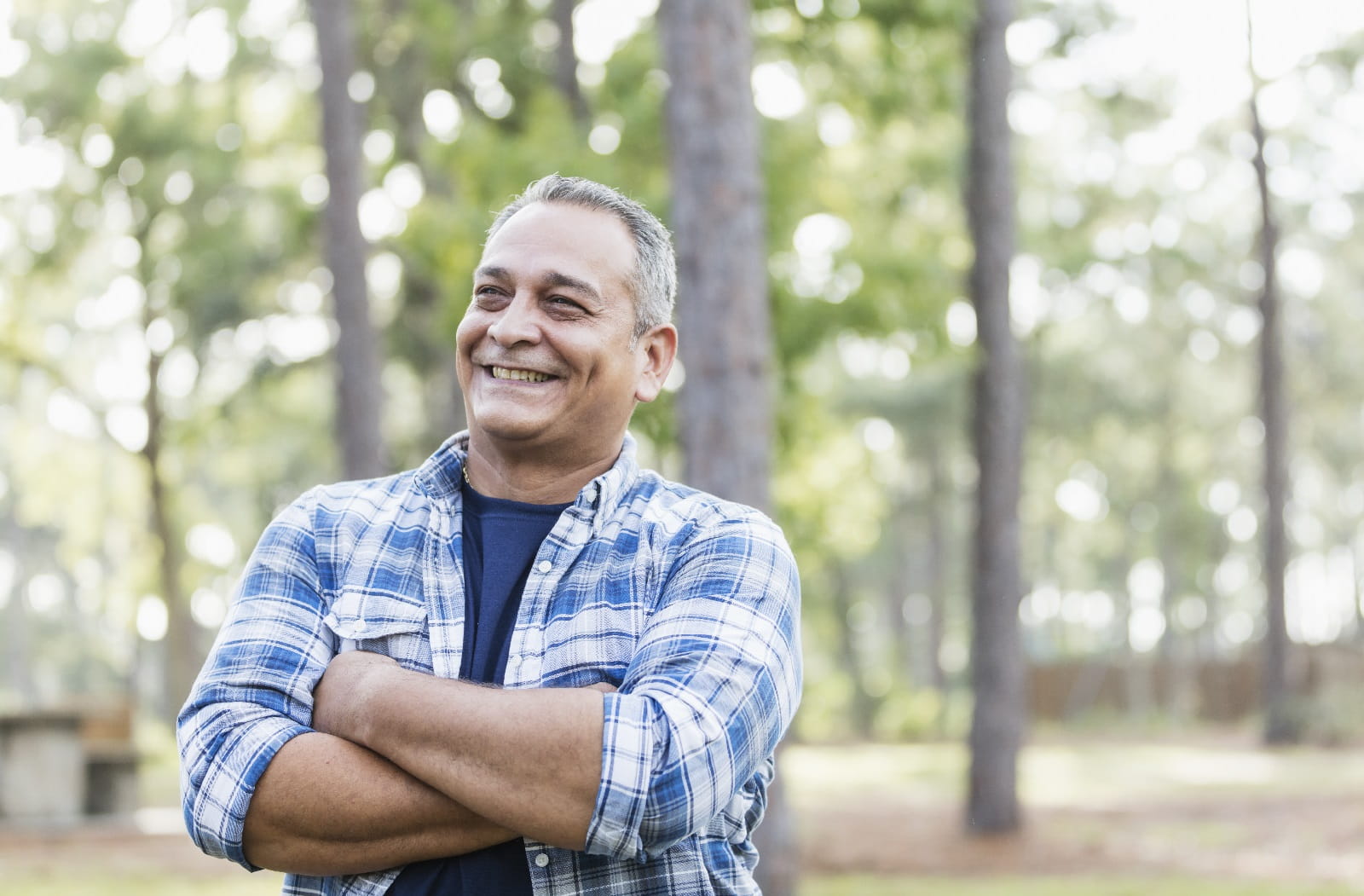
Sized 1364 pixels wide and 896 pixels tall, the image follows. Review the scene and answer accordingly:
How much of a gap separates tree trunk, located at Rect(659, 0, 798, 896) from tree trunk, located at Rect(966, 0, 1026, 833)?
7.02 meters

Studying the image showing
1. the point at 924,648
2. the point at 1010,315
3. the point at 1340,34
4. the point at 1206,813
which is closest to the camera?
the point at 1010,315

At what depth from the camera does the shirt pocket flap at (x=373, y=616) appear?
239cm

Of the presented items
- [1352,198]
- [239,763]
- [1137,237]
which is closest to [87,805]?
[239,763]

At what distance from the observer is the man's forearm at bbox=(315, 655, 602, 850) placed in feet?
6.98

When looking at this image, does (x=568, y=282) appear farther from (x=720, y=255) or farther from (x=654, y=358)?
(x=720, y=255)

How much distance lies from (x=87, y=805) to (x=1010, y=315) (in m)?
10.5

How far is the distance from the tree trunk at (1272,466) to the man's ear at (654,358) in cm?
2301

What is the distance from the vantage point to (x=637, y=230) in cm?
267

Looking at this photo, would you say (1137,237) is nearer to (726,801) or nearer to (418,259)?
(418,259)

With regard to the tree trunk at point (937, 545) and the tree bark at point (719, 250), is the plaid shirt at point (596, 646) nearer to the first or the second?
the tree bark at point (719, 250)

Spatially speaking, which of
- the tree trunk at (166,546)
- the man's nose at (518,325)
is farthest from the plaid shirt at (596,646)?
the tree trunk at (166,546)

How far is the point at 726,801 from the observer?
2.22 m

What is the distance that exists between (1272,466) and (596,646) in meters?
24.4

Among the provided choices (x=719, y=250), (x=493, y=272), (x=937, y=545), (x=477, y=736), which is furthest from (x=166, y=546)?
(x=937, y=545)
